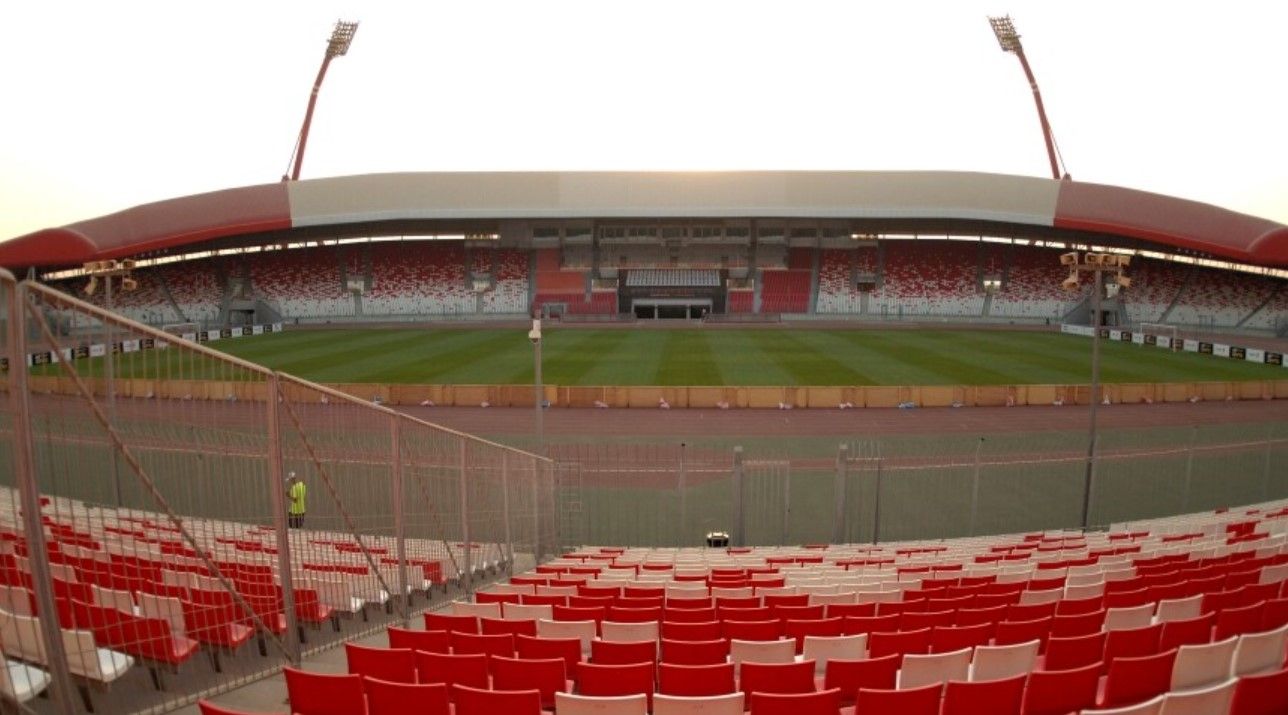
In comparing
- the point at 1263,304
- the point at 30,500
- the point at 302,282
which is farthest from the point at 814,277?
the point at 30,500

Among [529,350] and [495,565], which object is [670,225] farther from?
[495,565]

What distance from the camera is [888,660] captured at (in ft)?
17.0

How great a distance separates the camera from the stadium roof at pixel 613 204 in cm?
6378

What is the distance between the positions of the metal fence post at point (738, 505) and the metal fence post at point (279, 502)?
463 inches

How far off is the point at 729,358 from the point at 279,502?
4012 cm

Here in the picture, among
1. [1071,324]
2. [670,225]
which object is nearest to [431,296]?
[670,225]

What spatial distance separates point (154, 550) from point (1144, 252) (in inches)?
3371

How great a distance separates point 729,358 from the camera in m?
44.9

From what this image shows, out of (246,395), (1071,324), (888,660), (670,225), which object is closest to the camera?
(888,660)

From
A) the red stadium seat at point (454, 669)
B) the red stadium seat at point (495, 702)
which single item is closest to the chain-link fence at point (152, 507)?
the red stadium seat at point (454, 669)

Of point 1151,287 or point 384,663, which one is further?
point 1151,287

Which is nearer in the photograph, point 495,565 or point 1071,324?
point 495,565

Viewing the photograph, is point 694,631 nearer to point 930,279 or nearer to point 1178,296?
point 930,279

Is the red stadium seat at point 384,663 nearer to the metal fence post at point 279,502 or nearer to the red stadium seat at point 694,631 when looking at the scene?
the metal fence post at point 279,502
